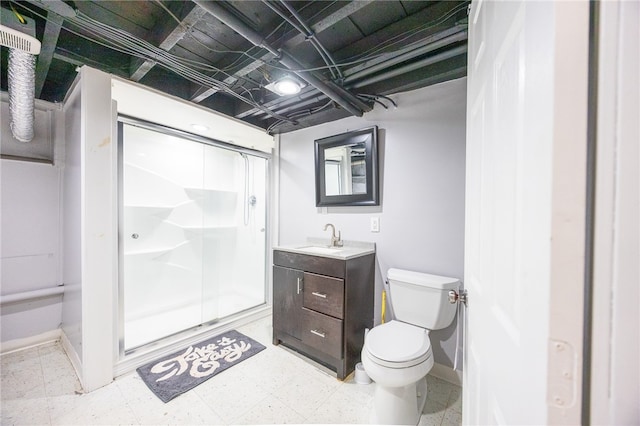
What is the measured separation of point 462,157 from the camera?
1684 millimetres

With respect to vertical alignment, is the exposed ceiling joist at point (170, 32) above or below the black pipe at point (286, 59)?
above

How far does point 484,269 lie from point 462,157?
4.05 ft

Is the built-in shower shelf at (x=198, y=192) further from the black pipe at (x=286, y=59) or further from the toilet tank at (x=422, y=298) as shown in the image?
the toilet tank at (x=422, y=298)

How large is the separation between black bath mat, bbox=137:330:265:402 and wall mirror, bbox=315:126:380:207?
1446 millimetres

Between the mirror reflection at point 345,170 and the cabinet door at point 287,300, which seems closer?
the cabinet door at point 287,300

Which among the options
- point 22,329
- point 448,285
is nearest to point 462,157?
point 448,285

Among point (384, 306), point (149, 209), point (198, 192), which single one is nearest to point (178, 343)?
point (149, 209)

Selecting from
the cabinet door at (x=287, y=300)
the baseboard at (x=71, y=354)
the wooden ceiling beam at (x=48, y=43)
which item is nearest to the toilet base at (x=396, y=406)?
the cabinet door at (x=287, y=300)

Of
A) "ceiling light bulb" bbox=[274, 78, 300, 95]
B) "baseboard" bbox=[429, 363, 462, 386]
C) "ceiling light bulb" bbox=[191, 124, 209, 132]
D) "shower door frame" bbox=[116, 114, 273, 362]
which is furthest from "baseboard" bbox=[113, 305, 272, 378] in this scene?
"ceiling light bulb" bbox=[274, 78, 300, 95]


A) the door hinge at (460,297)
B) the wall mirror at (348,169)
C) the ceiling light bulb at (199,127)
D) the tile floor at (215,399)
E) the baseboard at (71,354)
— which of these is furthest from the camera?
the ceiling light bulb at (199,127)

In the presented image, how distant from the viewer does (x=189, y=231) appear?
2.79 metres

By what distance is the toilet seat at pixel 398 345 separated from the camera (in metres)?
1.27

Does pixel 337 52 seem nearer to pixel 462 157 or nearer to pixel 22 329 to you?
pixel 462 157

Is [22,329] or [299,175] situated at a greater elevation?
[299,175]
